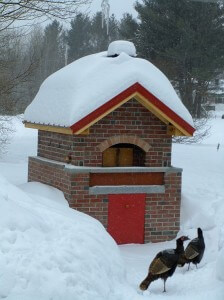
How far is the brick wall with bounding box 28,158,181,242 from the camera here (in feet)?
38.9

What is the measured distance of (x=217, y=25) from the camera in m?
29.0

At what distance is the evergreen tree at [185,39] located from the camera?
27641mm

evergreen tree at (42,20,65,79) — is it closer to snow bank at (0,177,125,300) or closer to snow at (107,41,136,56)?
snow at (107,41,136,56)

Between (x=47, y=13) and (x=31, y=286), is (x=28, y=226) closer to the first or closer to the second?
(x=31, y=286)

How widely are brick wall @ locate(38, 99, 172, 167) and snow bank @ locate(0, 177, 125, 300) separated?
3435mm

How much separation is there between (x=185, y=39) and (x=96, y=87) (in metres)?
16.9

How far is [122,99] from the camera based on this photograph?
1162 cm

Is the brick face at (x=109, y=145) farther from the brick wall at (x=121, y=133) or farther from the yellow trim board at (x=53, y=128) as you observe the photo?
the yellow trim board at (x=53, y=128)

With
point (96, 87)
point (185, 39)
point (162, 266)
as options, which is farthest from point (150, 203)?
point (185, 39)

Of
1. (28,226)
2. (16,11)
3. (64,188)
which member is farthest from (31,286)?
(16,11)

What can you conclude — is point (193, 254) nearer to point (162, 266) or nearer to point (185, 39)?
point (162, 266)

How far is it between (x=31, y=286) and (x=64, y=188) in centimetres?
582

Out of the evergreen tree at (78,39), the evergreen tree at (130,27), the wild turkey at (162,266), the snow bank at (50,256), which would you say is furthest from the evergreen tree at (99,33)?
the snow bank at (50,256)

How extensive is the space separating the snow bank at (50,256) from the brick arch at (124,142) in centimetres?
362
